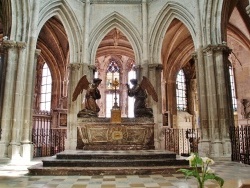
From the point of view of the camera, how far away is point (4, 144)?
11.0 meters

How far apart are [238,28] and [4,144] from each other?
1672 cm

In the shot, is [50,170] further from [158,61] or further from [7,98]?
[158,61]

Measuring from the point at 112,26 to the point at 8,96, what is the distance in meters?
8.38

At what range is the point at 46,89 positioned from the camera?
2284 cm

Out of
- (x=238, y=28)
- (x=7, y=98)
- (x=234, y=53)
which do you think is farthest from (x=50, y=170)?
(x=234, y=53)

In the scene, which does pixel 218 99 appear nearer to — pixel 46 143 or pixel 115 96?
pixel 115 96

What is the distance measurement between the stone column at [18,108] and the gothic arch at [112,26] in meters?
5.09

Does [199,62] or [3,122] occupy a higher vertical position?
[199,62]

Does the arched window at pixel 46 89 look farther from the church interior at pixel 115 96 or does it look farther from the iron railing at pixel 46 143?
the iron railing at pixel 46 143

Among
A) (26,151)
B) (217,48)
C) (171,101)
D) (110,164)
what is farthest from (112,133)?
(171,101)

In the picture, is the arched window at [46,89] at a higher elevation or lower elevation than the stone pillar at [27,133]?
higher

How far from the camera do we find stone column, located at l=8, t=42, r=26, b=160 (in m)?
11.0

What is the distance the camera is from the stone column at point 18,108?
36.1ft

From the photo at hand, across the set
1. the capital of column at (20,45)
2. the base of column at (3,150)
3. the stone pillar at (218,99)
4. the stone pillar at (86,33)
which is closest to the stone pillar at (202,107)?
the stone pillar at (218,99)
